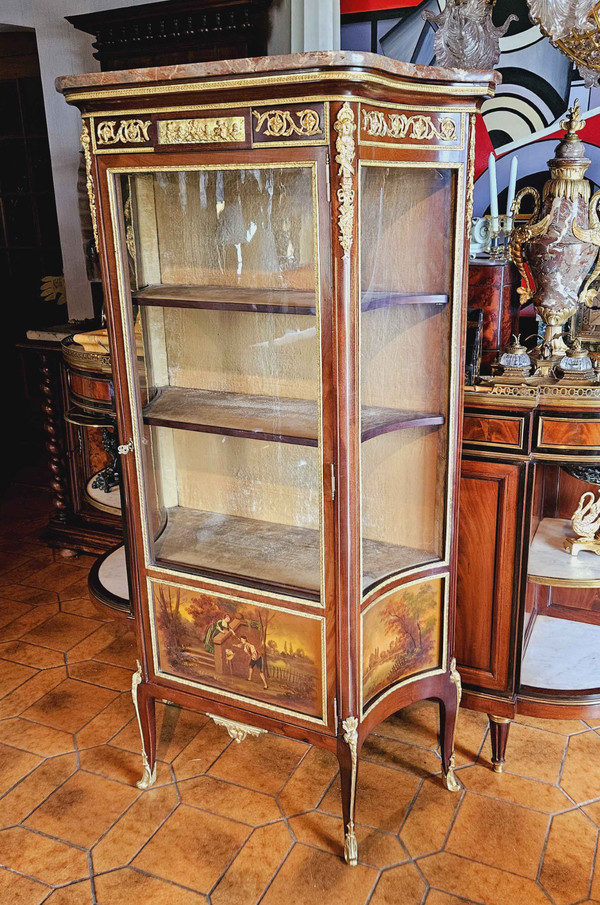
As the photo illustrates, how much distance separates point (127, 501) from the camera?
1.97 m

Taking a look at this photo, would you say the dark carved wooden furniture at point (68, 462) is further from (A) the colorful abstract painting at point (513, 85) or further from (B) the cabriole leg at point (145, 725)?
(A) the colorful abstract painting at point (513, 85)

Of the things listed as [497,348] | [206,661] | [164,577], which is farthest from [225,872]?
[497,348]

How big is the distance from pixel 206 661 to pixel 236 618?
168 millimetres

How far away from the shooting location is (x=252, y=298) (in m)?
1.76

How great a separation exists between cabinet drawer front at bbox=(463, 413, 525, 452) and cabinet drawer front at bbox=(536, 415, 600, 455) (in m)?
0.05

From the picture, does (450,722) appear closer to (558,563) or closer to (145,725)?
(558,563)

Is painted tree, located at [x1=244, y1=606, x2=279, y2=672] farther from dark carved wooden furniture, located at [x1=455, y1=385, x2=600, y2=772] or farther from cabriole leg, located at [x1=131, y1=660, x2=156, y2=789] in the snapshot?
dark carved wooden furniture, located at [x1=455, y1=385, x2=600, y2=772]

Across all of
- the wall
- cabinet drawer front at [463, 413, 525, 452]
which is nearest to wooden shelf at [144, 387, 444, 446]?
cabinet drawer front at [463, 413, 525, 452]

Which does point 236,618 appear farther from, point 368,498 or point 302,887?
point 302,887

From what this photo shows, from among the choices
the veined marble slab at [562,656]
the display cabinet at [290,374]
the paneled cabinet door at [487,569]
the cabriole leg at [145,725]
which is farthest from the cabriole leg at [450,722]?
the cabriole leg at [145,725]

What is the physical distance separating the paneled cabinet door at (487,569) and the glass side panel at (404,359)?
0.55 ft

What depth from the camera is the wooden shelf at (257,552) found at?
73.2 inches

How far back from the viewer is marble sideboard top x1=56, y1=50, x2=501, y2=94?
4.60ft

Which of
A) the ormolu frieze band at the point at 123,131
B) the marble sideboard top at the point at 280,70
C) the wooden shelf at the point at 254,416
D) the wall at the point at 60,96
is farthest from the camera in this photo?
the wall at the point at 60,96
